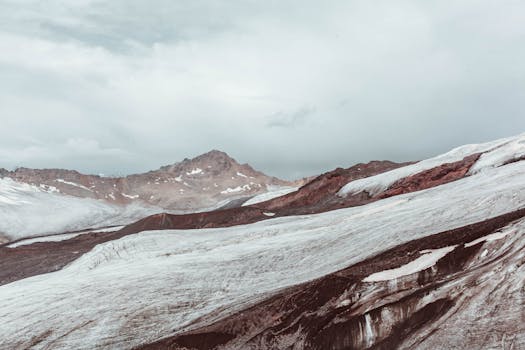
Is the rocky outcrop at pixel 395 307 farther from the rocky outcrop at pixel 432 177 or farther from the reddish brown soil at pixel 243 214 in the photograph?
the rocky outcrop at pixel 432 177

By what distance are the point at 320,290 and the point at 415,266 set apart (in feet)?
9.44

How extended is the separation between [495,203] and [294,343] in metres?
11.1

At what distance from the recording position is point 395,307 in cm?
1304

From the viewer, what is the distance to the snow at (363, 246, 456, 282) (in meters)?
14.6

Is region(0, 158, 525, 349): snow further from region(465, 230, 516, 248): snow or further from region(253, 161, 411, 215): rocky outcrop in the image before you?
region(253, 161, 411, 215): rocky outcrop

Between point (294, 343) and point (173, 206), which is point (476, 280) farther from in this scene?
point (173, 206)

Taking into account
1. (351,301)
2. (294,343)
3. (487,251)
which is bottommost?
(294,343)

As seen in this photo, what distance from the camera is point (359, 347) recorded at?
42.3 ft

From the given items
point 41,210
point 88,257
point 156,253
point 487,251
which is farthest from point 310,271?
point 41,210

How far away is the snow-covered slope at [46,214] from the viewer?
422 ft

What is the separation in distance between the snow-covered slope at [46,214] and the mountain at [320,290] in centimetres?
10572

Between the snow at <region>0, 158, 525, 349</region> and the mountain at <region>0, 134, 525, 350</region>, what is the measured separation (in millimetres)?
80

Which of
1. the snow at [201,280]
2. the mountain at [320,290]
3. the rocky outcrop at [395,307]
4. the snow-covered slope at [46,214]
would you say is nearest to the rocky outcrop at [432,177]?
the mountain at [320,290]

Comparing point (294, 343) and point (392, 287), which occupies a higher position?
point (392, 287)
